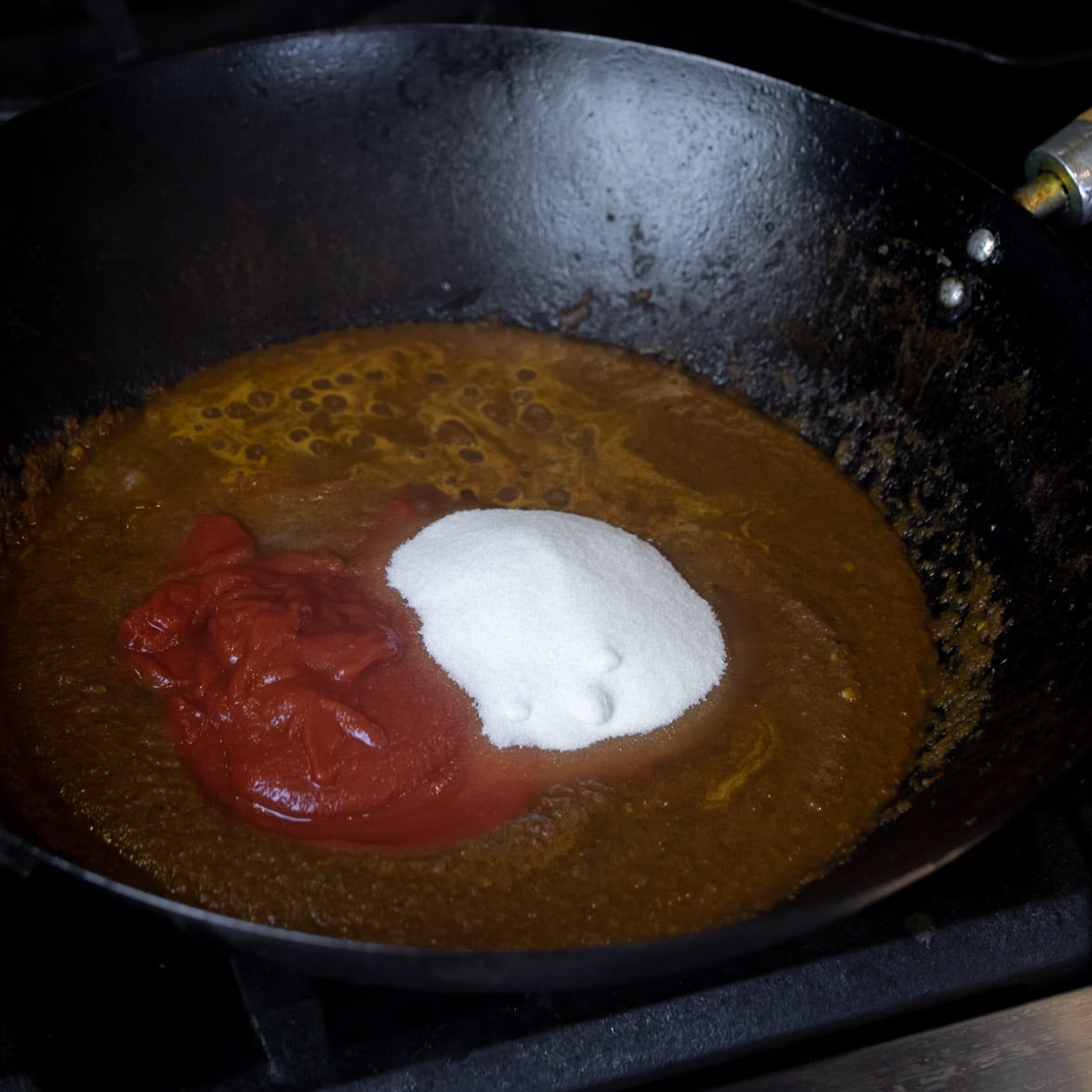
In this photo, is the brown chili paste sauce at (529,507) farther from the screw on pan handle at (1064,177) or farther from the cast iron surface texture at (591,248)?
the screw on pan handle at (1064,177)

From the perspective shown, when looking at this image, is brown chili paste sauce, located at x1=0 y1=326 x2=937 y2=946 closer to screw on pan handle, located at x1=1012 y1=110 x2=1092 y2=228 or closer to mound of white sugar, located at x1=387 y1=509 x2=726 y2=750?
mound of white sugar, located at x1=387 y1=509 x2=726 y2=750

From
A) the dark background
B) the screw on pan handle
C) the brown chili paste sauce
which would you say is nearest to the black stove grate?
the brown chili paste sauce

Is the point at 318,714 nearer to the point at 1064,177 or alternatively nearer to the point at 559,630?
the point at 559,630

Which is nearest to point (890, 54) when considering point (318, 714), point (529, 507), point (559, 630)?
point (529, 507)

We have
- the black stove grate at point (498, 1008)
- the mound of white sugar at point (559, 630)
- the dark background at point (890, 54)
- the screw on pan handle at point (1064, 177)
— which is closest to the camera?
the black stove grate at point (498, 1008)

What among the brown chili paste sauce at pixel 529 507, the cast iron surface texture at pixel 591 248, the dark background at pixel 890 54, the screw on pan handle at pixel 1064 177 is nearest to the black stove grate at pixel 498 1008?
the brown chili paste sauce at pixel 529 507

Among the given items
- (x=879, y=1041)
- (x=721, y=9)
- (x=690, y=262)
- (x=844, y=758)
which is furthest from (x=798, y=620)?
(x=721, y=9)
